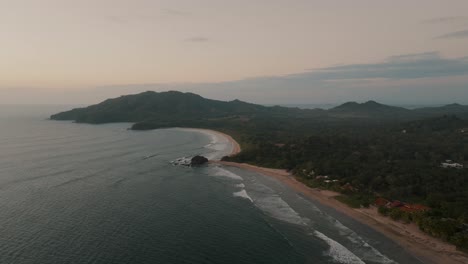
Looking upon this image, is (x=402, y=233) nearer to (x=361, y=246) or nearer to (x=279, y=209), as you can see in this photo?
(x=361, y=246)

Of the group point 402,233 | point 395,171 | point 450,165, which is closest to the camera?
point 402,233

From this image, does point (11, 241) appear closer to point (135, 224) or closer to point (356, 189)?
point (135, 224)

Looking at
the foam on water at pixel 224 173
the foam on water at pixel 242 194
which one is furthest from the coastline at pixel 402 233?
the foam on water at pixel 224 173

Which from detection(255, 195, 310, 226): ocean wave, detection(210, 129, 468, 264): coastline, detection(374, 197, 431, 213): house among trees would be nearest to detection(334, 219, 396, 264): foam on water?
detection(210, 129, 468, 264): coastline

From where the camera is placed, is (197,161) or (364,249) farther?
(197,161)

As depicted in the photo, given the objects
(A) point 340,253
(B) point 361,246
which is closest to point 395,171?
(B) point 361,246

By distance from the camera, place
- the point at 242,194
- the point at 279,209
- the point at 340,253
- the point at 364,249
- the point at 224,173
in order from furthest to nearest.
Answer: the point at 224,173 → the point at 242,194 → the point at 279,209 → the point at 364,249 → the point at 340,253

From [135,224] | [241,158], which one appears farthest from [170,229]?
[241,158]
